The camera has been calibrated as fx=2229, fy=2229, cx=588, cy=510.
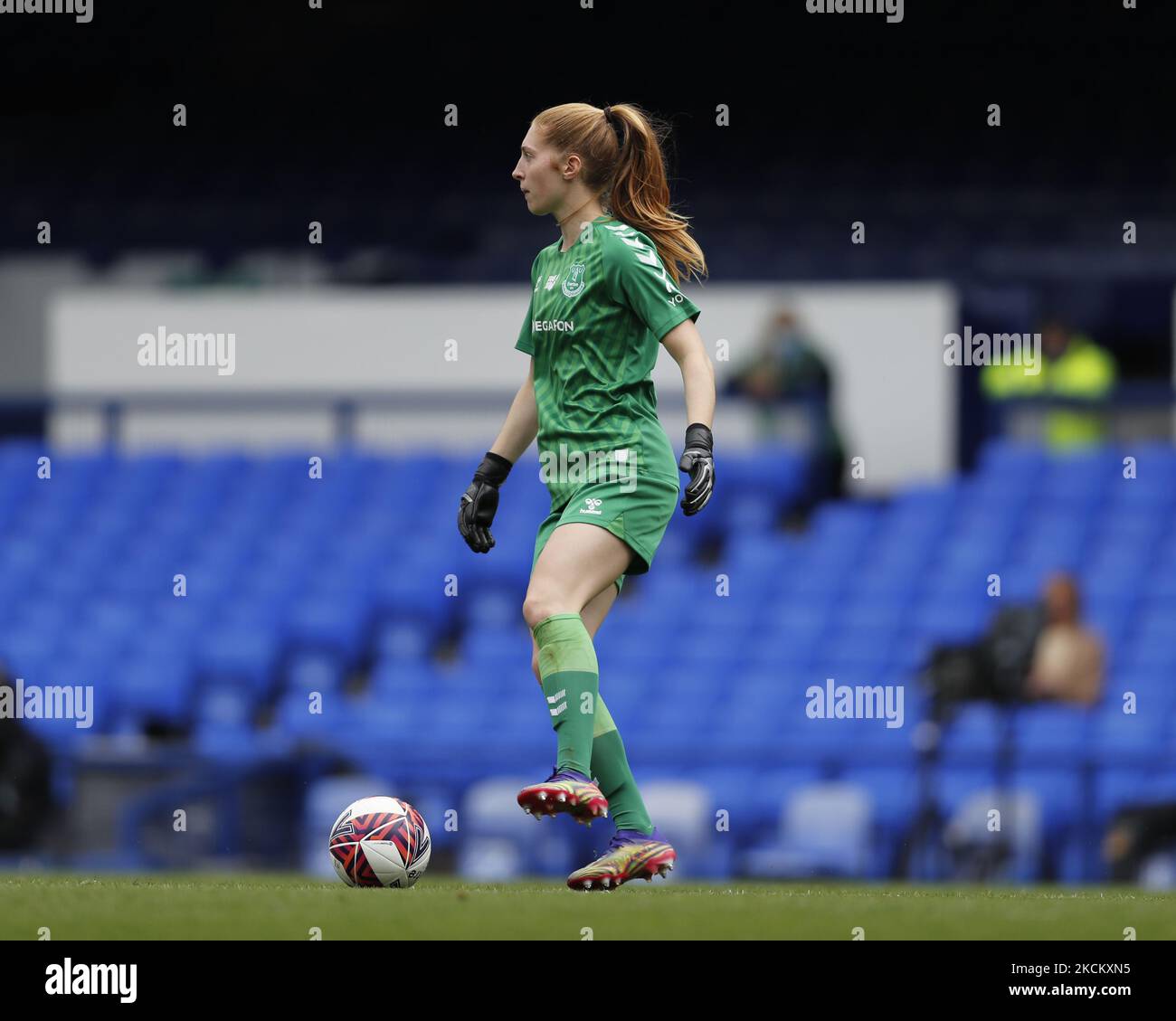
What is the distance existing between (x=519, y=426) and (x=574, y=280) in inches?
20.7

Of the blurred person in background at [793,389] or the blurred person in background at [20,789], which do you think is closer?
the blurred person in background at [20,789]

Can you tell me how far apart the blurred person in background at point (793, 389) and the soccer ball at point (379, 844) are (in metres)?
9.39

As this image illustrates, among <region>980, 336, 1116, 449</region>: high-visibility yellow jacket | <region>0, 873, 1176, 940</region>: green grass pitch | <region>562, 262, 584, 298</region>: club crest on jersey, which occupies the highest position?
<region>980, 336, 1116, 449</region>: high-visibility yellow jacket

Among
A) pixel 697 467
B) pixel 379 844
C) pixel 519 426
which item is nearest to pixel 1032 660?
pixel 519 426

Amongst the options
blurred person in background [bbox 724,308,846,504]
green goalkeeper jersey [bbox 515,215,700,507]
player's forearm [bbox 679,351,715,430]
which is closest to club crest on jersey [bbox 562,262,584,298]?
green goalkeeper jersey [bbox 515,215,700,507]

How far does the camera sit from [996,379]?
15195 millimetres

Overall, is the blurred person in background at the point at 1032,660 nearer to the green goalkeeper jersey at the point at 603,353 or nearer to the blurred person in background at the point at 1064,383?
the blurred person in background at the point at 1064,383

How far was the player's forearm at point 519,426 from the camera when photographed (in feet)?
19.2

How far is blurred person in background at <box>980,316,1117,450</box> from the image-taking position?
14.5 m

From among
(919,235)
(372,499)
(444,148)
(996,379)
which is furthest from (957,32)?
(372,499)

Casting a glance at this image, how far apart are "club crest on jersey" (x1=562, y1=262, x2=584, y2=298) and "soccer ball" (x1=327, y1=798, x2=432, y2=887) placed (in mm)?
1425

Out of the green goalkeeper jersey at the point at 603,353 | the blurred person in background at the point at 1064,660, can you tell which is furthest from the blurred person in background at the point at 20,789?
the green goalkeeper jersey at the point at 603,353

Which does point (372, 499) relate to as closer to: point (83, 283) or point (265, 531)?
point (265, 531)

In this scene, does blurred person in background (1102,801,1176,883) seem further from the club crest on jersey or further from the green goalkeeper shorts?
the club crest on jersey
